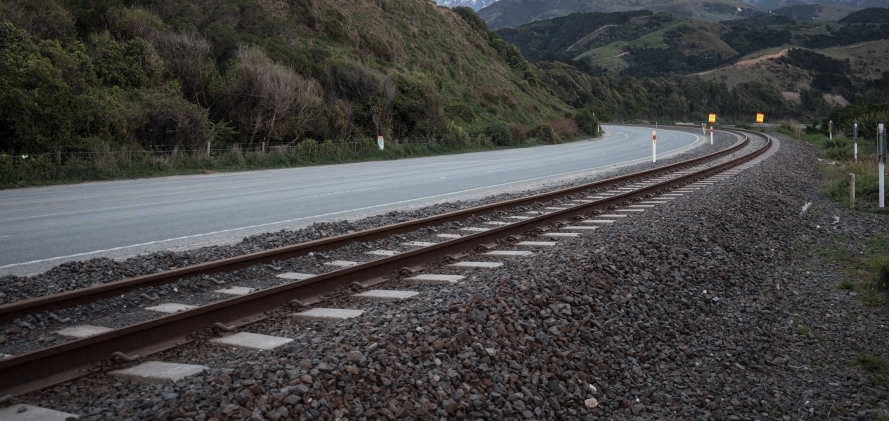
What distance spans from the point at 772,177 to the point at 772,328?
46.8 ft

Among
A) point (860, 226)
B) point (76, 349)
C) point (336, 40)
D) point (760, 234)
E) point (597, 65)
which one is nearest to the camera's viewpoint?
point (76, 349)

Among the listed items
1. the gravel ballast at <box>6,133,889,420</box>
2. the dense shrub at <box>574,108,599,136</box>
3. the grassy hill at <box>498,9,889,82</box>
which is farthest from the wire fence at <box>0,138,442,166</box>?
the grassy hill at <box>498,9,889,82</box>

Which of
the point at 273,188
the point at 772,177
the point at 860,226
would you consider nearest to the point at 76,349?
the point at 860,226

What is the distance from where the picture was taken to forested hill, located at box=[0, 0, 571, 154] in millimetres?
22516

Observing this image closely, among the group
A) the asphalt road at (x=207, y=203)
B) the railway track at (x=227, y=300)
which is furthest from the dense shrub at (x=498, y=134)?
the railway track at (x=227, y=300)

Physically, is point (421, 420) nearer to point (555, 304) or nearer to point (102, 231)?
point (555, 304)

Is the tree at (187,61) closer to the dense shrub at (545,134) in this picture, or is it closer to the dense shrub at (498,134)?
the dense shrub at (498,134)

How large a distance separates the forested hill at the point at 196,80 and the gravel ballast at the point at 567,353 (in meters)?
18.0

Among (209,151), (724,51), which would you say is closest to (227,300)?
(209,151)

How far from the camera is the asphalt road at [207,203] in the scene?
11.0 m

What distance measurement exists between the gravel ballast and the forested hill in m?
18.0

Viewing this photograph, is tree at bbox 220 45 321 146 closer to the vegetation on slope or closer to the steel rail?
the vegetation on slope

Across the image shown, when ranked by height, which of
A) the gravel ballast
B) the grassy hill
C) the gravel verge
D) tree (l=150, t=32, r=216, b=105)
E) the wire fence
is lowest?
the gravel ballast

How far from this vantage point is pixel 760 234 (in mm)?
11977
